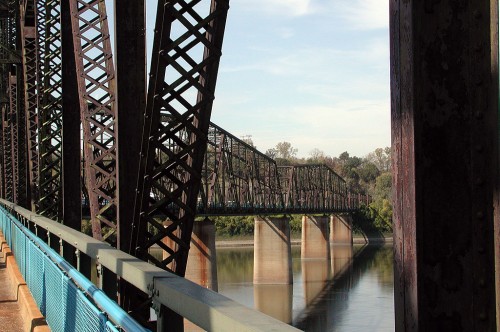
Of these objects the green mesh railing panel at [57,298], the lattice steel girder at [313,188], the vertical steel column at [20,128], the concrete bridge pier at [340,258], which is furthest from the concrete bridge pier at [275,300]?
A: the green mesh railing panel at [57,298]

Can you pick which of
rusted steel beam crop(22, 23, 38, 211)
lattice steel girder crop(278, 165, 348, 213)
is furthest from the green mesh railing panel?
lattice steel girder crop(278, 165, 348, 213)

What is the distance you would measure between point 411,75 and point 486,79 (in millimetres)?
246

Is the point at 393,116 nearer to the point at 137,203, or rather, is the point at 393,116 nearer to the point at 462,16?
A: the point at 462,16

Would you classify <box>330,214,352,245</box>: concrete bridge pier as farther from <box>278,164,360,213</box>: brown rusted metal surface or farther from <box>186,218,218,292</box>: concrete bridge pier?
<box>186,218,218,292</box>: concrete bridge pier

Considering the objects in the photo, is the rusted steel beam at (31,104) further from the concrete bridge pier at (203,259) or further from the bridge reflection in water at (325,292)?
the concrete bridge pier at (203,259)

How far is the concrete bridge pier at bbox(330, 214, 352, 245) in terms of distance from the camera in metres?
126

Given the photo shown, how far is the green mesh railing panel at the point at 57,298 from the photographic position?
17.1 ft

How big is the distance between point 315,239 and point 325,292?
2954cm

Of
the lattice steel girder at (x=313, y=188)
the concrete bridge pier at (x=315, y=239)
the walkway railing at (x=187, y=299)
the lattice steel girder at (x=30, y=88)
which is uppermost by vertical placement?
the lattice steel girder at (x=30, y=88)

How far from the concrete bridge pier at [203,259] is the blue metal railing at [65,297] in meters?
45.3

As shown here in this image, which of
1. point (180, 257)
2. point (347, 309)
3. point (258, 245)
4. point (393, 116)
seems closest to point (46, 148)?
point (180, 257)

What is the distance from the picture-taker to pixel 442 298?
2818 millimetres

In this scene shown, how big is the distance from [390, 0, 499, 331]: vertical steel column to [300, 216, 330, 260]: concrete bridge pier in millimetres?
96097

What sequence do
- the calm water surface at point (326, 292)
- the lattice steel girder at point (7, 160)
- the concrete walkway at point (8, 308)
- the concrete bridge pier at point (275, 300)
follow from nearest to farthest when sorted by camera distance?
the concrete walkway at point (8, 308)
the lattice steel girder at point (7, 160)
the calm water surface at point (326, 292)
the concrete bridge pier at point (275, 300)
